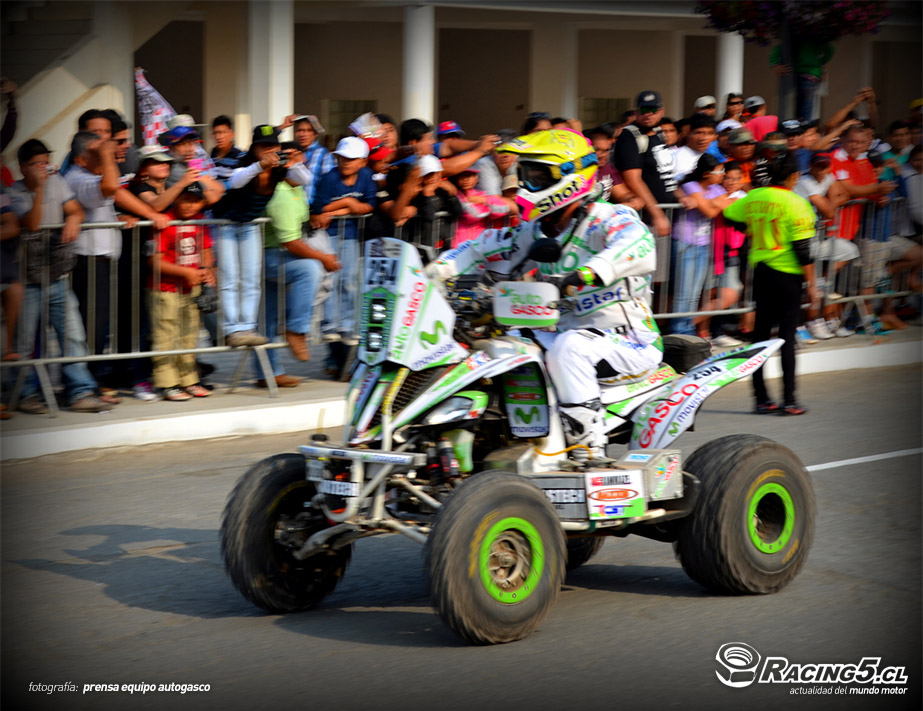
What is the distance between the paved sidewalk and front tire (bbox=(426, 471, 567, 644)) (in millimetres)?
4674

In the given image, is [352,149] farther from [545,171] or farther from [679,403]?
[679,403]

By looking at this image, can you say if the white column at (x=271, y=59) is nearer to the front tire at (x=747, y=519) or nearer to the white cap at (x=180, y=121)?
the white cap at (x=180, y=121)

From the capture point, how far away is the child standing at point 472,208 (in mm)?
11438

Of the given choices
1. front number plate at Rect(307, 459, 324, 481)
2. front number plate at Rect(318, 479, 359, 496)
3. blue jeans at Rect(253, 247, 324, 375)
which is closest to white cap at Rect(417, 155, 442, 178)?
blue jeans at Rect(253, 247, 324, 375)

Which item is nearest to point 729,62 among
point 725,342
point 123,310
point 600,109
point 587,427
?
point 600,109

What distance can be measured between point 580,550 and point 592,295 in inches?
52.5

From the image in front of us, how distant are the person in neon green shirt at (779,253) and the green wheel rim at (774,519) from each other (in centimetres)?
462

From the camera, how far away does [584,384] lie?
6320mm

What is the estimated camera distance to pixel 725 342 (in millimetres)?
13086

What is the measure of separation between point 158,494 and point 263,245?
9.02 feet

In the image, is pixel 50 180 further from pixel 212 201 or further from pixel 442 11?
Answer: pixel 442 11

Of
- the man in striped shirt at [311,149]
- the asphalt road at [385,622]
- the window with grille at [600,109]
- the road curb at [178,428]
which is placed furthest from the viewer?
the window with grille at [600,109]

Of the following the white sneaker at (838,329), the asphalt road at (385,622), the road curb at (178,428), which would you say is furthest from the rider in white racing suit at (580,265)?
the white sneaker at (838,329)

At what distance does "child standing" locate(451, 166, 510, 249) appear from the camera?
11.4m
